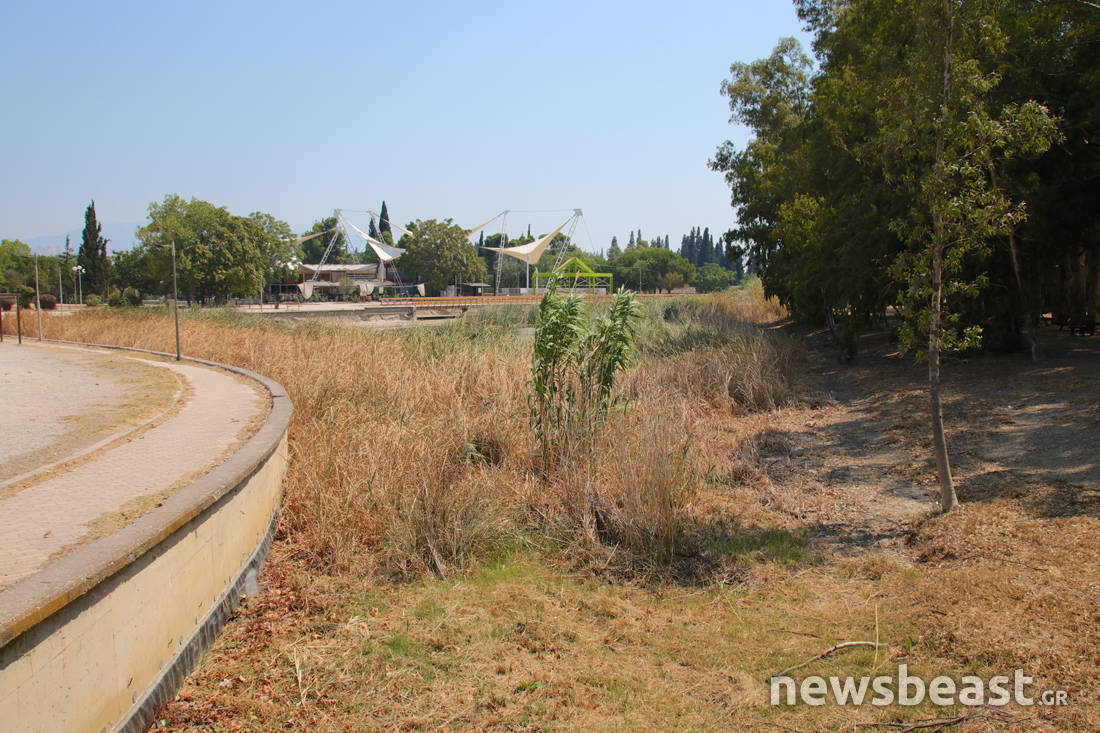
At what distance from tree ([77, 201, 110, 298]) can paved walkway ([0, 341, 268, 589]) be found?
6844cm

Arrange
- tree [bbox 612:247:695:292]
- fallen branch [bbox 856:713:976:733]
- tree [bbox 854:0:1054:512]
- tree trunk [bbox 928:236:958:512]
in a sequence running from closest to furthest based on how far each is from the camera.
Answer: fallen branch [bbox 856:713:976:733], tree [bbox 854:0:1054:512], tree trunk [bbox 928:236:958:512], tree [bbox 612:247:695:292]

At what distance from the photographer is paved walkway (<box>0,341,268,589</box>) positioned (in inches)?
156

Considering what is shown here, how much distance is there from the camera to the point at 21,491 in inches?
190

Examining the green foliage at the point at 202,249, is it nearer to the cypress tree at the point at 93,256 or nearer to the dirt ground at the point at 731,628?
the cypress tree at the point at 93,256

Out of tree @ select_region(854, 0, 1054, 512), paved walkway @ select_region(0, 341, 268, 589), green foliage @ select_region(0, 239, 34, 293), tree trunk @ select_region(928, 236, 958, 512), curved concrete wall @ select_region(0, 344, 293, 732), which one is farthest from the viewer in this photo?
green foliage @ select_region(0, 239, 34, 293)

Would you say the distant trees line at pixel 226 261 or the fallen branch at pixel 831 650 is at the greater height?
the distant trees line at pixel 226 261

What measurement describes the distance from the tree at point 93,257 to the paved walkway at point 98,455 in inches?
2694

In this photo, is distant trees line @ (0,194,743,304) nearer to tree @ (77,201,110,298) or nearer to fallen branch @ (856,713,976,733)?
tree @ (77,201,110,298)

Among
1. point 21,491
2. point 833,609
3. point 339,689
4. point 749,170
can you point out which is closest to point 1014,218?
point 833,609

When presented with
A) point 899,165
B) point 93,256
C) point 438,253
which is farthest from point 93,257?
point 899,165

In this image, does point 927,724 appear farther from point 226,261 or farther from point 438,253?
point 438,253

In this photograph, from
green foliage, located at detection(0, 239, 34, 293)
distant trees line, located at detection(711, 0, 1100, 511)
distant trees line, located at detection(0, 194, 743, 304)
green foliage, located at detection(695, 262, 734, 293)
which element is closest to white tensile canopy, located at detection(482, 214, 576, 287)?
distant trees line, located at detection(0, 194, 743, 304)

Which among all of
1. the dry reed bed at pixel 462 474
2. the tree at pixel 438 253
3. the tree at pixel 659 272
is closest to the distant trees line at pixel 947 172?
the dry reed bed at pixel 462 474

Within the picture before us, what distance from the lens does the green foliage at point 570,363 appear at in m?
8.11
